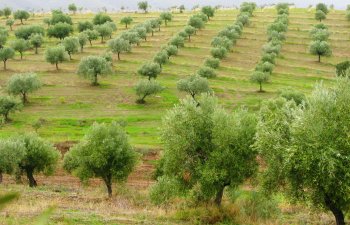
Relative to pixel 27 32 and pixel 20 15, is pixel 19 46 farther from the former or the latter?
pixel 20 15

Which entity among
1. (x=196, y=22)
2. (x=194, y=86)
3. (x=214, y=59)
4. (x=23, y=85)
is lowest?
(x=194, y=86)

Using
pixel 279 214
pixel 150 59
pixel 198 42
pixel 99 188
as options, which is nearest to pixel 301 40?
pixel 198 42

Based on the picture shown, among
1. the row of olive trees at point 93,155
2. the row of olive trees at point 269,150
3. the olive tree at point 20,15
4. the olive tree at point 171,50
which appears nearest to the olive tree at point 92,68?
the olive tree at point 171,50

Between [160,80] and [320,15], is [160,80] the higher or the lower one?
the lower one

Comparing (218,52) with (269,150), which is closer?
(269,150)

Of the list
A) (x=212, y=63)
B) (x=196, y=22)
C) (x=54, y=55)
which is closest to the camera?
(x=54, y=55)

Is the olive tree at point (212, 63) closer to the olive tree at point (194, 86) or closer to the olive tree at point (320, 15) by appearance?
the olive tree at point (194, 86)

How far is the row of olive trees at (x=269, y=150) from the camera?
27953mm

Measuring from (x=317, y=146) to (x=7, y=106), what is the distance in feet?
232

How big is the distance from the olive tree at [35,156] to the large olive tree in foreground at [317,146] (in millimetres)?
35370

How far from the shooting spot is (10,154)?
54094mm

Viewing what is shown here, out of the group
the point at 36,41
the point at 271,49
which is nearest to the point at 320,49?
the point at 271,49

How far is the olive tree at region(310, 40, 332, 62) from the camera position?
13225 cm

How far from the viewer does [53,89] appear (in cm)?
10419
